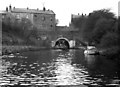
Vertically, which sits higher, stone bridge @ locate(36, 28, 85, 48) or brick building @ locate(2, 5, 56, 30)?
brick building @ locate(2, 5, 56, 30)

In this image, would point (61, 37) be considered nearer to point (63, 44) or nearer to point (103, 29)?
point (63, 44)

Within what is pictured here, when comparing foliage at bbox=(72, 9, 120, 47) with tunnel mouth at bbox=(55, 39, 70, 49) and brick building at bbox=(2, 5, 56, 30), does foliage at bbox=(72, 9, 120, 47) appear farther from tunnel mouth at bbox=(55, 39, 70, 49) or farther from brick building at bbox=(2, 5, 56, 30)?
brick building at bbox=(2, 5, 56, 30)

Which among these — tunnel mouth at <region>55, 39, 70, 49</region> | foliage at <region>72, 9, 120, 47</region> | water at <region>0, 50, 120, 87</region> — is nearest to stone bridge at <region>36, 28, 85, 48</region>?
tunnel mouth at <region>55, 39, 70, 49</region>

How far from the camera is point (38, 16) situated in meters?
110

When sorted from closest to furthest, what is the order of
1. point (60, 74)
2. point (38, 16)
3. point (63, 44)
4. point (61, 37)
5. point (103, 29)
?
point (60, 74) < point (103, 29) < point (61, 37) < point (38, 16) < point (63, 44)

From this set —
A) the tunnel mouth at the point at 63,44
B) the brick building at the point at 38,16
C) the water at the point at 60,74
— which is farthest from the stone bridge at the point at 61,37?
the water at the point at 60,74

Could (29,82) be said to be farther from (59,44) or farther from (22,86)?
(59,44)

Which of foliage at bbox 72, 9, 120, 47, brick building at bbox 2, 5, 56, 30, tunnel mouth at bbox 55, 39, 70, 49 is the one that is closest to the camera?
foliage at bbox 72, 9, 120, 47

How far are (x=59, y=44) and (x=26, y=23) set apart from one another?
2455 centimetres

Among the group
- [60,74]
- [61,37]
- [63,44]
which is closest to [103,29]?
[60,74]

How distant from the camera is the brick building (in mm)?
108312

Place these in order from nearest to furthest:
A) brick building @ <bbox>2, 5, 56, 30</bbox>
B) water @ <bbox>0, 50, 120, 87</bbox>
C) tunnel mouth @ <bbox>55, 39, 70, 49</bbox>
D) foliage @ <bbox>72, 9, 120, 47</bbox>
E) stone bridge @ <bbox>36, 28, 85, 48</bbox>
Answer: water @ <bbox>0, 50, 120, 87</bbox>, foliage @ <bbox>72, 9, 120, 47</bbox>, stone bridge @ <bbox>36, 28, 85, 48</bbox>, tunnel mouth @ <bbox>55, 39, 70, 49</bbox>, brick building @ <bbox>2, 5, 56, 30</bbox>

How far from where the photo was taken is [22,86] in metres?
17.7

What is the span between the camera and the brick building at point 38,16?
108312mm
